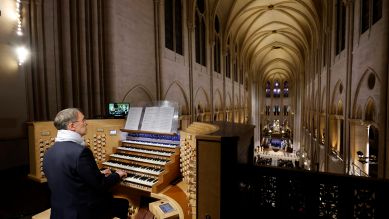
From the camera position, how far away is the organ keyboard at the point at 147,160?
3.33m

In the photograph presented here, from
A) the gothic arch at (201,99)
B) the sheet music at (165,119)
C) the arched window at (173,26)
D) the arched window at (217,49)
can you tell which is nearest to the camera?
the sheet music at (165,119)

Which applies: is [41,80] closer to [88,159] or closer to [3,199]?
[3,199]

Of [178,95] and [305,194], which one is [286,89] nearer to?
[178,95]

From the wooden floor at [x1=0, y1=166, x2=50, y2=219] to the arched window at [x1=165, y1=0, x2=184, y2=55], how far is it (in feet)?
25.6

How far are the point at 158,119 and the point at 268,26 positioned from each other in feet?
79.5

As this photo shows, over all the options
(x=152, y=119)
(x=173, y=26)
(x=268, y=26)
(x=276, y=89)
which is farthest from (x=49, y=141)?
(x=276, y=89)

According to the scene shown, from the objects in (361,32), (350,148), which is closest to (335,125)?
(350,148)

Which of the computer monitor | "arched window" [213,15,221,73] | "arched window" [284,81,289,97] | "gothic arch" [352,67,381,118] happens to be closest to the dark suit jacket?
the computer monitor

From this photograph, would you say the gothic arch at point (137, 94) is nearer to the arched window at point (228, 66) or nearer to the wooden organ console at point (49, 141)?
the wooden organ console at point (49, 141)

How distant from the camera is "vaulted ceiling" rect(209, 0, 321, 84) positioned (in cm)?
1799

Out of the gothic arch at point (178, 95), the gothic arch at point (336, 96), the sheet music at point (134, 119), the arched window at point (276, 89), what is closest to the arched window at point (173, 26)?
the gothic arch at point (178, 95)

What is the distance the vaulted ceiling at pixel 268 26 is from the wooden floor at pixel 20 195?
50.8 ft

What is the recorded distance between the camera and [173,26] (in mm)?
11289

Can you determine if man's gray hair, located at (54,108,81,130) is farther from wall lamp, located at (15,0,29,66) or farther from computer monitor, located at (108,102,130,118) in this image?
wall lamp, located at (15,0,29,66)
